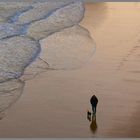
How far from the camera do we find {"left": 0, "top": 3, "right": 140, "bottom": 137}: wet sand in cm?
500

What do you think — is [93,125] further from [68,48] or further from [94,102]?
[68,48]

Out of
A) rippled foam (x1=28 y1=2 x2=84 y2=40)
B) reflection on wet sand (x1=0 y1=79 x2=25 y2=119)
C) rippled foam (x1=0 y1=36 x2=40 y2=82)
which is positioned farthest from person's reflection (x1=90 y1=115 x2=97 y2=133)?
rippled foam (x1=28 y1=2 x2=84 y2=40)

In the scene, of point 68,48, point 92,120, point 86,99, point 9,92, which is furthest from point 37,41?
point 92,120

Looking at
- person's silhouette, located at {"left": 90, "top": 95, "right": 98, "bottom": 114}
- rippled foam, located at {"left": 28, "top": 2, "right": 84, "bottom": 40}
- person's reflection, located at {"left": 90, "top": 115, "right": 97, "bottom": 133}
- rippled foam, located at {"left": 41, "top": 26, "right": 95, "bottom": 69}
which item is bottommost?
rippled foam, located at {"left": 28, "top": 2, "right": 84, "bottom": 40}

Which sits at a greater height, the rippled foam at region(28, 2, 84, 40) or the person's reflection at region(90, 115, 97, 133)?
the person's reflection at region(90, 115, 97, 133)

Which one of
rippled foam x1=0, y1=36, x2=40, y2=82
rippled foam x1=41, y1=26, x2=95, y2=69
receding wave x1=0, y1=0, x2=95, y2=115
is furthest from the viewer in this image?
rippled foam x1=41, y1=26, x2=95, y2=69

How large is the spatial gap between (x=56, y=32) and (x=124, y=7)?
6.87 feet

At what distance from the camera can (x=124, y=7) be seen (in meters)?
10.3

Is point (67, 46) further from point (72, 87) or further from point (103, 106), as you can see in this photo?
point (103, 106)

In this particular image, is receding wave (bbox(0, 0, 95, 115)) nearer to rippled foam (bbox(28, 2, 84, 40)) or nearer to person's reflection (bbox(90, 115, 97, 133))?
rippled foam (bbox(28, 2, 84, 40))

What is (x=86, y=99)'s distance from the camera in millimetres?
5785

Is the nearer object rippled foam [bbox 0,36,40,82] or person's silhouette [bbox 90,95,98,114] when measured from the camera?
person's silhouette [bbox 90,95,98,114]

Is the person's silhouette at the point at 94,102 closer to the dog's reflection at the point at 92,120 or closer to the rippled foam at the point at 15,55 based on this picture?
the dog's reflection at the point at 92,120

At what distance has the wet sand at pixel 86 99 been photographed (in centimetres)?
500
